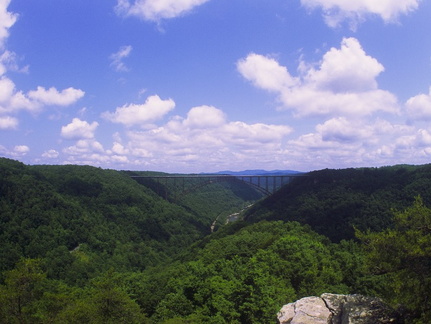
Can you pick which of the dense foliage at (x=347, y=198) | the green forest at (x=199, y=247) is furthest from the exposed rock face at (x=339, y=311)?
the dense foliage at (x=347, y=198)

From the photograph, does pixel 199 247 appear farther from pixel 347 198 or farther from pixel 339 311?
pixel 339 311

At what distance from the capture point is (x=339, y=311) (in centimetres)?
998

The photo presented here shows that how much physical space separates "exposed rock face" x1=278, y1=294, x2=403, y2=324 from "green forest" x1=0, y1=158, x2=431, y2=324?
555 millimetres

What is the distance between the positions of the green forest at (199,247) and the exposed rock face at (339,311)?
555 millimetres

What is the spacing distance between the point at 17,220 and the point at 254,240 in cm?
4372

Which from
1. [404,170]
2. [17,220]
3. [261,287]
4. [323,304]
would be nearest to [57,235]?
[17,220]

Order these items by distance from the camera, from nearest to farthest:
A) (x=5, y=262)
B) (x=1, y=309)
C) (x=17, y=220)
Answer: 1. (x=1, y=309)
2. (x=5, y=262)
3. (x=17, y=220)

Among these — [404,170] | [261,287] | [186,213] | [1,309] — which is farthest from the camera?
A: [186,213]

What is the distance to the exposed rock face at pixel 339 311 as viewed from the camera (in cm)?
923

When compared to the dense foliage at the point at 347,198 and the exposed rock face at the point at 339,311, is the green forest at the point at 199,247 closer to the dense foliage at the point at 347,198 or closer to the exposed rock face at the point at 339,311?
the dense foliage at the point at 347,198

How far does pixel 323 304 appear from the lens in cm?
1043

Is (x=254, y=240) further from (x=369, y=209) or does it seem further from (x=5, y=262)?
(x=5, y=262)

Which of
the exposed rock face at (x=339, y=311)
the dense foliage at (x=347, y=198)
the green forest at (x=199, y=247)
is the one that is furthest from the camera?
the dense foliage at (x=347, y=198)

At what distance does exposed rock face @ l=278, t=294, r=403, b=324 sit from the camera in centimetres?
923
